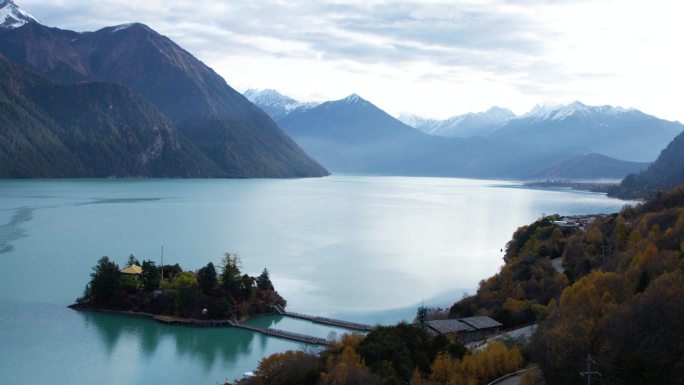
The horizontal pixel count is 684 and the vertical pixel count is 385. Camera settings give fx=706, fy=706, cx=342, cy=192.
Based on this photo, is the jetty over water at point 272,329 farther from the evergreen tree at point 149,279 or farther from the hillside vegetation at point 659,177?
the hillside vegetation at point 659,177

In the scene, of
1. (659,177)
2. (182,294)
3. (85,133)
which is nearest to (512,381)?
(182,294)

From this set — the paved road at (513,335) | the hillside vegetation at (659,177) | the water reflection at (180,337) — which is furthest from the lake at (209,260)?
the hillside vegetation at (659,177)

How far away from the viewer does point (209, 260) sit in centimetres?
4284

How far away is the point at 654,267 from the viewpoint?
72.4 feet

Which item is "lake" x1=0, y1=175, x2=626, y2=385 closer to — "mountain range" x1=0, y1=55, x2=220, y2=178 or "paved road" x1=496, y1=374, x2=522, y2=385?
"paved road" x1=496, y1=374, x2=522, y2=385

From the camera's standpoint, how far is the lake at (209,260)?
24984 mm

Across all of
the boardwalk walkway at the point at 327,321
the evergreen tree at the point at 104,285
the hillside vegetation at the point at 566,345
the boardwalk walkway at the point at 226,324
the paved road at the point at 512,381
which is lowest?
the boardwalk walkway at the point at 226,324

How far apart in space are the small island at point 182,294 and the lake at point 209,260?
3.28ft

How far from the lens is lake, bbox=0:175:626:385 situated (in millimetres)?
24984

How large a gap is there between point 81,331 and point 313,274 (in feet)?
48.6

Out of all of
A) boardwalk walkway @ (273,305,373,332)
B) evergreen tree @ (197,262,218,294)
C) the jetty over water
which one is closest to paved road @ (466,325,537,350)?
boardwalk walkway @ (273,305,373,332)

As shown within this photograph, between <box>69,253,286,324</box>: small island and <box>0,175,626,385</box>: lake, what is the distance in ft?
3.28

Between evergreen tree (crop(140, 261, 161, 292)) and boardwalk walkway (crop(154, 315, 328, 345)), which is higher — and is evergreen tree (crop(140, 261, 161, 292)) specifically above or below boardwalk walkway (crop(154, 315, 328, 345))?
above

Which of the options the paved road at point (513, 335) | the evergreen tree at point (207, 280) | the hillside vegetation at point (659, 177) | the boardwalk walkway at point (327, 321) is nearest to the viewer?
the paved road at point (513, 335)
